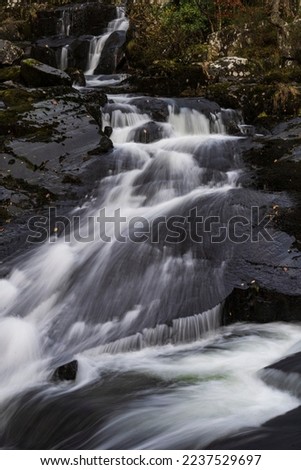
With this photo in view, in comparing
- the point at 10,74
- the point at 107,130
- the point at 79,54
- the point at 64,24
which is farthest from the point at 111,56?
the point at 107,130

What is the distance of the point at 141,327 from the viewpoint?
537 cm

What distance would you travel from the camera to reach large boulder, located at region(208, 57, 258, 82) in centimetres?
1311

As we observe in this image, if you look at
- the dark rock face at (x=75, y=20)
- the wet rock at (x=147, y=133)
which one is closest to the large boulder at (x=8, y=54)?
the dark rock face at (x=75, y=20)

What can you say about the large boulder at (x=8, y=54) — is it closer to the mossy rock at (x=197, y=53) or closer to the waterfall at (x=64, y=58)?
the waterfall at (x=64, y=58)

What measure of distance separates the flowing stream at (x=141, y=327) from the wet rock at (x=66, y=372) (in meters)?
0.10

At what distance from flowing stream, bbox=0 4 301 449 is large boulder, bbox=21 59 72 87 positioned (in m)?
3.70

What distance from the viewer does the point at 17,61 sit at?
48.1 feet

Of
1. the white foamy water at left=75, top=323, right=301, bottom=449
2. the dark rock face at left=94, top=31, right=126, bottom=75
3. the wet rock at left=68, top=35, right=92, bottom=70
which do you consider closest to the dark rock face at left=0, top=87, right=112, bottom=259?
the white foamy water at left=75, top=323, right=301, bottom=449

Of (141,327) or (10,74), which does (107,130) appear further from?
(141,327)

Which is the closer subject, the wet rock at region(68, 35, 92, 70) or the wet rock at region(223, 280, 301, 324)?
the wet rock at region(223, 280, 301, 324)

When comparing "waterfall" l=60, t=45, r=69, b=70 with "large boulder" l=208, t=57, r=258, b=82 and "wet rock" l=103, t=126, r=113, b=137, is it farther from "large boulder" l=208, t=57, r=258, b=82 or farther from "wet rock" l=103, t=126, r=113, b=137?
"wet rock" l=103, t=126, r=113, b=137

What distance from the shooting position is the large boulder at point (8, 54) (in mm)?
14259
